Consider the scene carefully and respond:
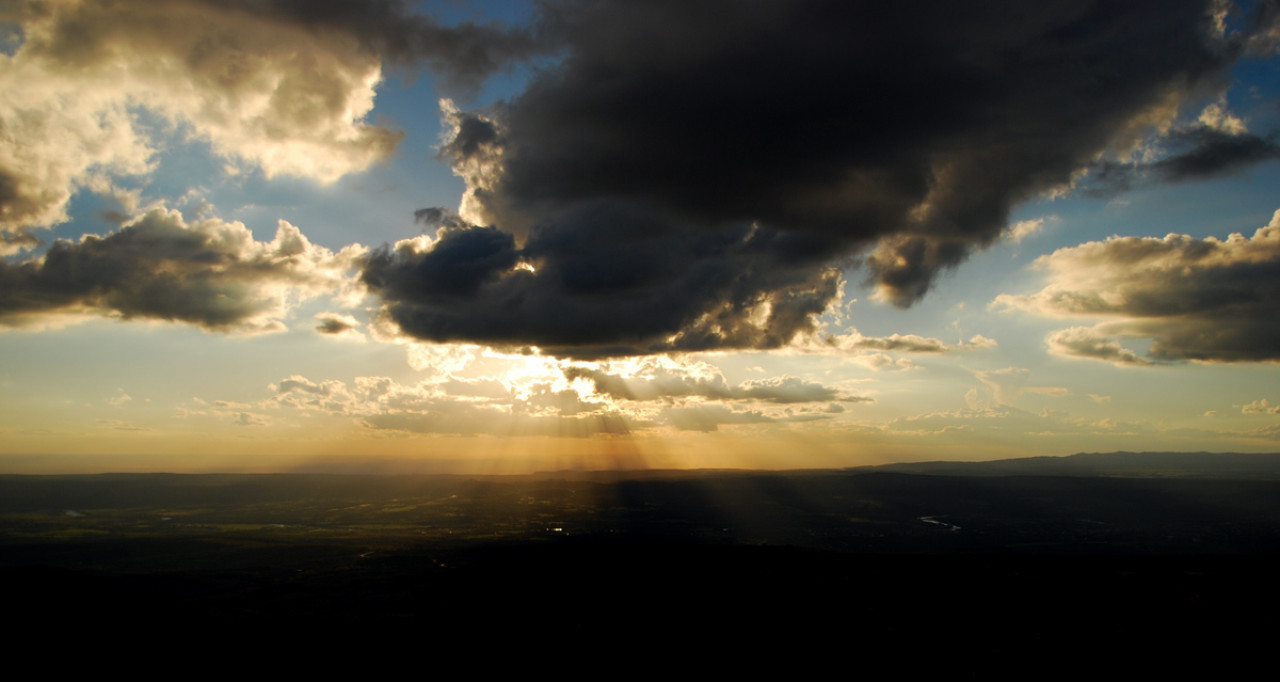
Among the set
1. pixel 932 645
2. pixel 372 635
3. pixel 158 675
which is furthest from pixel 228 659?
pixel 932 645

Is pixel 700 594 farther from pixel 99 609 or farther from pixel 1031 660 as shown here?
pixel 99 609

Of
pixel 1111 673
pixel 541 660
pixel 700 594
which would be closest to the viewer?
pixel 1111 673

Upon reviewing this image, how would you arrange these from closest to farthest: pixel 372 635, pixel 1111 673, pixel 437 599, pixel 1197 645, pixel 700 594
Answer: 1. pixel 1111 673
2. pixel 1197 645
3. pixel 372 635
4. pixel 700 594
5. pixel 437 599

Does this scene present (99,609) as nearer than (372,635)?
Yes

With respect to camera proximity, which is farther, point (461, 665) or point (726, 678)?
point (461, 665)

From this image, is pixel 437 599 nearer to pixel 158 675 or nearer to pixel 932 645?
pixel 158 675

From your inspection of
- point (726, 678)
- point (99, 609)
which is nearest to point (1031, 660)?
point (726, 678)

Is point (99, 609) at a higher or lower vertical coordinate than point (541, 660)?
higher

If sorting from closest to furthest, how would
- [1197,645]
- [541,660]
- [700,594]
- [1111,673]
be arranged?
[1111,673]
[1197,645]
[541,660]
[700,594]

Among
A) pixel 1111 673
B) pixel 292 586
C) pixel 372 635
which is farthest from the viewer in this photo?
pixel 292 586
